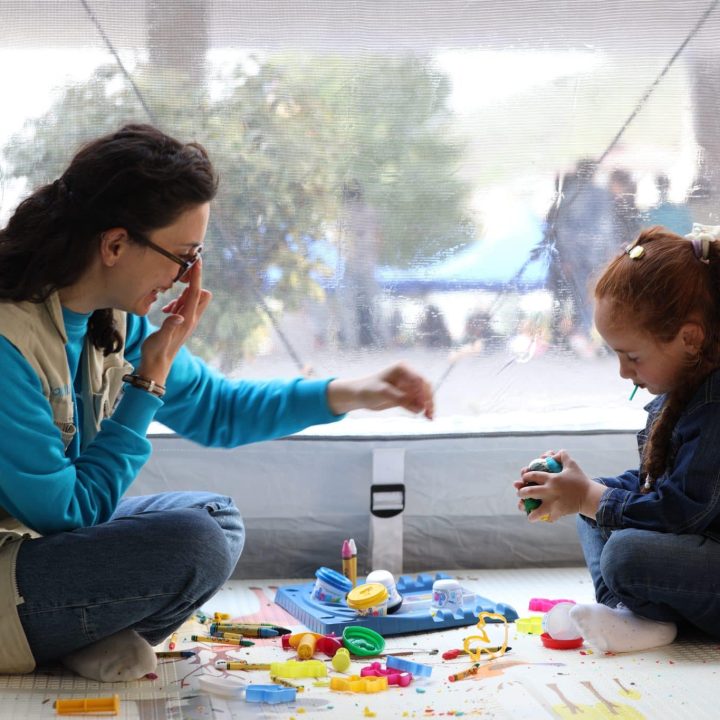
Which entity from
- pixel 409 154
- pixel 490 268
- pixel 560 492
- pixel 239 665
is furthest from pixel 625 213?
pixel 239 665

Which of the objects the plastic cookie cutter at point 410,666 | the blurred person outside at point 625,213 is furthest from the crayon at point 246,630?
the blurred person outside at point 625,213

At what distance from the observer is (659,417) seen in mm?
1680

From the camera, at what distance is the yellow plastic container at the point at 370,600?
170 centimetres

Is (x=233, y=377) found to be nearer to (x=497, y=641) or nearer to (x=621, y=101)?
(x=497, y=641)

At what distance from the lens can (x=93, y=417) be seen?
1541mm

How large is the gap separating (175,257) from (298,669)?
556mm

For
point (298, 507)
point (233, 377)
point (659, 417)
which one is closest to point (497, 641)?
point (659, 417)

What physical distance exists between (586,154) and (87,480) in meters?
1.11

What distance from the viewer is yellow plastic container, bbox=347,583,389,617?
1.70 meters

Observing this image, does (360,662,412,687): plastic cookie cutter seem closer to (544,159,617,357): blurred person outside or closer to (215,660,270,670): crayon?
(215,660,270,670): crayon

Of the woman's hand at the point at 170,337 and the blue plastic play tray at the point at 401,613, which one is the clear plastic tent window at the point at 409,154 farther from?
the woman's hand at the point at 170,337

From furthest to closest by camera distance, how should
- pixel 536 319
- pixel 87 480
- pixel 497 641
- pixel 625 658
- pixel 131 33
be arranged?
1. pixel 536 319
2. pixel 131 33
3. pixel 497 641
4. pixel 625 658
5. pixel 87 480

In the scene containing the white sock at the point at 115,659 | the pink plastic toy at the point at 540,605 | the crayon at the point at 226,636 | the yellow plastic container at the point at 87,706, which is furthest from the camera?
the pink plastic toy at the point at 540,605

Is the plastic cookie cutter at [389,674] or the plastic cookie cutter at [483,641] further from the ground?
the plastic cookie cutter at [389,674]
